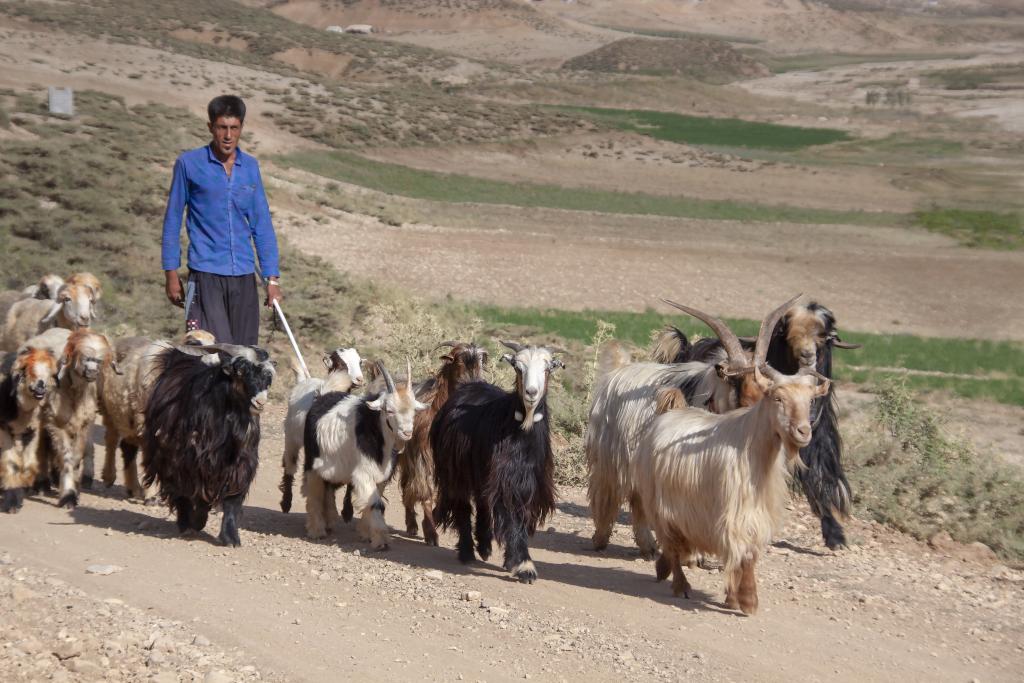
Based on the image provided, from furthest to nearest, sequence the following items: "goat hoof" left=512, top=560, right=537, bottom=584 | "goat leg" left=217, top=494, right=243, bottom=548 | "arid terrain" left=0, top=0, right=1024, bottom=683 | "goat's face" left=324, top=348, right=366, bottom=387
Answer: "goat's face" left=324, top=348, right=366, bottom=387 < "goat leg" left=217, top=494, right=243, bottom=548 < "goat hoof" left=512, top=560, right=537, bottom=584 < "arid terrain" left=0, top=0, right=1024, bottom=683

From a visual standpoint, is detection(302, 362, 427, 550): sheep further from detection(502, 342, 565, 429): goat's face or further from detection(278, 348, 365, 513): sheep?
detection(502, 342, 565, 429): goat's face

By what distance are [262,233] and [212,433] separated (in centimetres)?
166

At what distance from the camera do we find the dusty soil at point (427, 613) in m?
7.21

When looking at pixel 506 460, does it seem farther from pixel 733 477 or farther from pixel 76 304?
pixel 76 304

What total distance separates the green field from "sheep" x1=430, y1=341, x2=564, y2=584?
13518 millimetres

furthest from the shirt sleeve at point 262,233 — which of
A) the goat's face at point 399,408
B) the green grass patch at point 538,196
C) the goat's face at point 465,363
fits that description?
the green grass patch at point 538,196

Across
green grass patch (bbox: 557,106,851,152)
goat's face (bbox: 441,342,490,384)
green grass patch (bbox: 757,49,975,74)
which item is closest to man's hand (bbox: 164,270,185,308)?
goat's face (bbox: 441,342,490,384)

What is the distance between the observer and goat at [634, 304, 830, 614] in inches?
336

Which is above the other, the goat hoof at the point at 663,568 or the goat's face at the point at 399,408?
the goat's face at the point at 399,408

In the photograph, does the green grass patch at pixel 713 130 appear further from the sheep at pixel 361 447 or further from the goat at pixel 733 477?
the goat at pixel 733 477

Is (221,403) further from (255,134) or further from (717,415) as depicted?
(255,134)

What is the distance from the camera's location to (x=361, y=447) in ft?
32.1

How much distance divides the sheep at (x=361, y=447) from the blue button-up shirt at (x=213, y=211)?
1.29 metres

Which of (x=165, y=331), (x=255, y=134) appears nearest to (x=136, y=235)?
(x=165, y=331)
